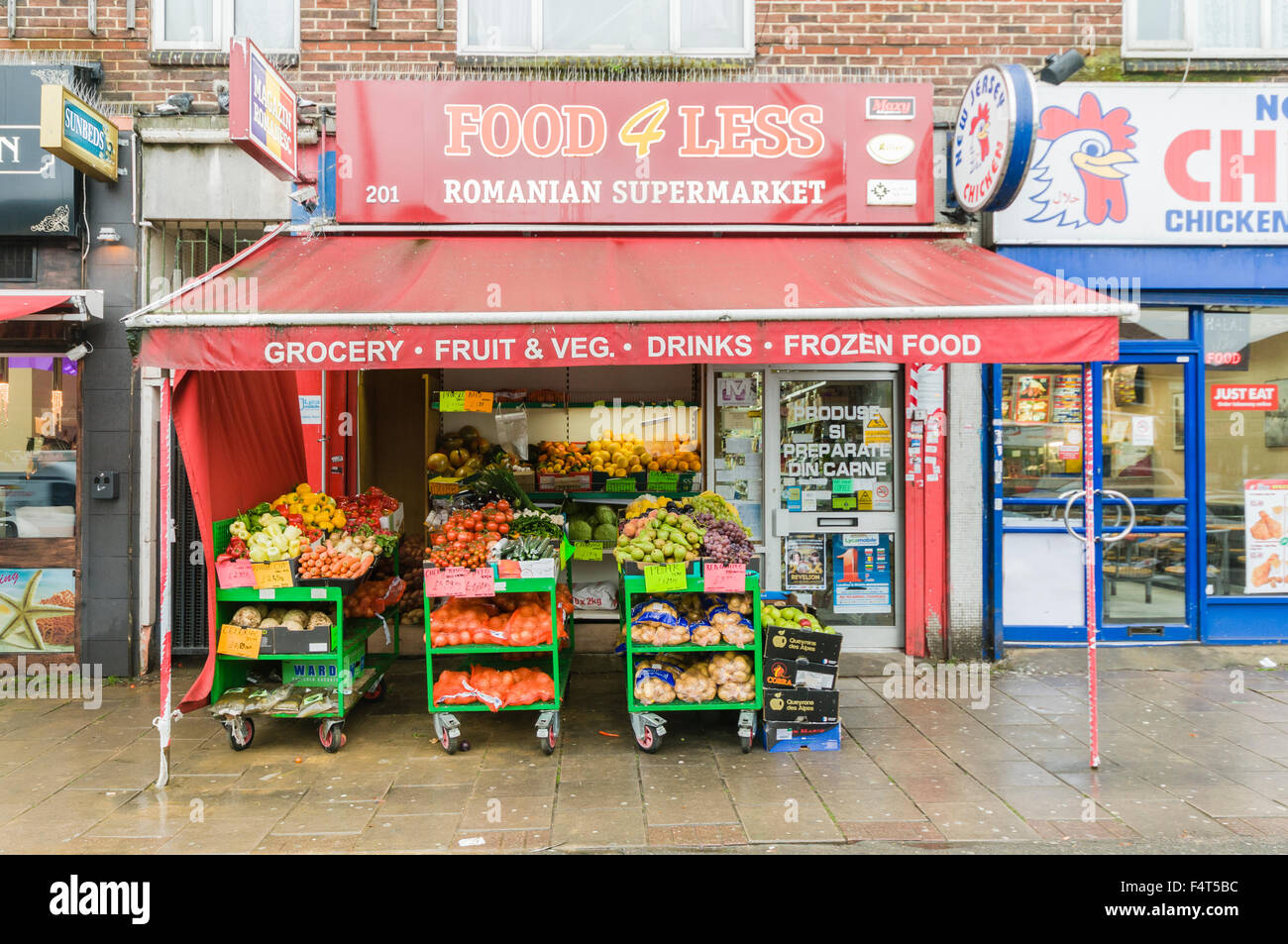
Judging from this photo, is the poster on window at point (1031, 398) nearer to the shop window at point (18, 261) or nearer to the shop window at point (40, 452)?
the shop window at point (40, 452)

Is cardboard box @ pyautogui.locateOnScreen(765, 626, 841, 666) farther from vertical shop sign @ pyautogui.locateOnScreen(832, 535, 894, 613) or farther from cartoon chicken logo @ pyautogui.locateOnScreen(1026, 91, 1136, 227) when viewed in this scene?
cartoon chicken logo @ pyautogui.locateOnScreen(1026, 91, 1136, 227)

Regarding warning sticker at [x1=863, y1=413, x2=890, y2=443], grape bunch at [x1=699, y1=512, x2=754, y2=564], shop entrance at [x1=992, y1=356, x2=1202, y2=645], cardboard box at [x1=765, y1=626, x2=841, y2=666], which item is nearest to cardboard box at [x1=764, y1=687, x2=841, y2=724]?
cardboard box at [x1=765, y1=626, x2=841, y2=666]

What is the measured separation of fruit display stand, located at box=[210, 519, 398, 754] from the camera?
5.74m

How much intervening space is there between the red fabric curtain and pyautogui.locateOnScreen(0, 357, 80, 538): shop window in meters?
2.04

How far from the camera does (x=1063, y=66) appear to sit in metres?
7.09

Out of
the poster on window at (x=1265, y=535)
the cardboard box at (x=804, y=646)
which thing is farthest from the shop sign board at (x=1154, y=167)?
the cardboard box at (x=804, y=646)

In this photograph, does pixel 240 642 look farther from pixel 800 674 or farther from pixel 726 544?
pixel 800 674

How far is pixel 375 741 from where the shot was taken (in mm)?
6004

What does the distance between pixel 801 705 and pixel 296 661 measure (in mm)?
3576

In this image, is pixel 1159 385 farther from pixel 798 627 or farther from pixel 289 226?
pixel 289 226

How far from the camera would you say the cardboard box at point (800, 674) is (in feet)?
18.7

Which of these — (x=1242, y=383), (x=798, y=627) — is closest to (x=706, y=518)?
(x=798, y=627)

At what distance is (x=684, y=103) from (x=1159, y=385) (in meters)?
5.22

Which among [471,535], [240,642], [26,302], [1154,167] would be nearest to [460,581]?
[471,535]
